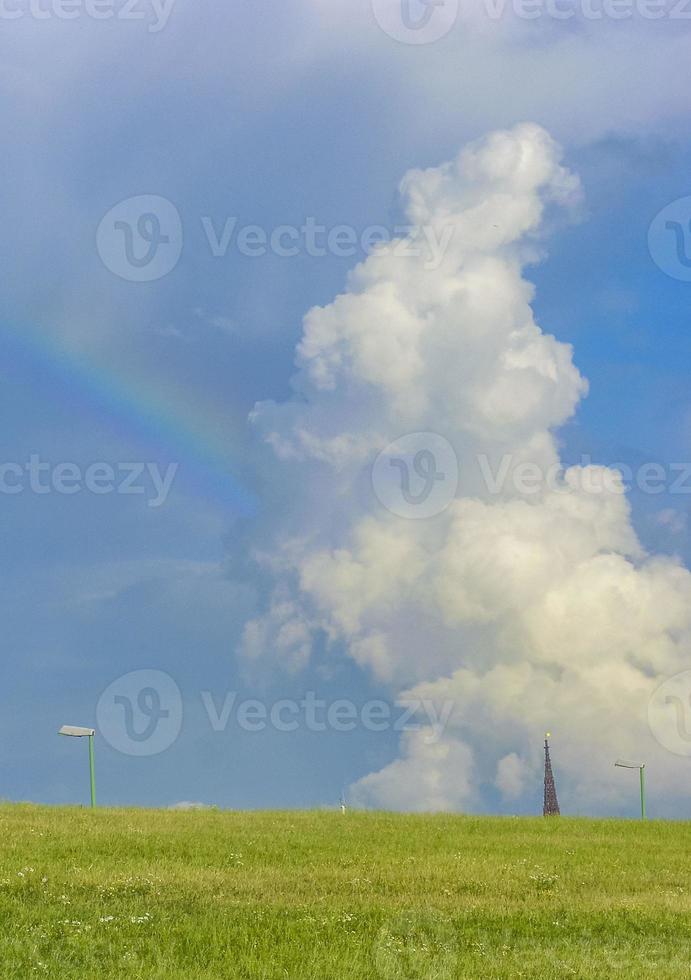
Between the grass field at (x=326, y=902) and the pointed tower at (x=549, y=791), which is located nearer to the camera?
the grass field at (x=326, y=902)

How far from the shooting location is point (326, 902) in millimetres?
21297

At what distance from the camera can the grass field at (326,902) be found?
1708 cm

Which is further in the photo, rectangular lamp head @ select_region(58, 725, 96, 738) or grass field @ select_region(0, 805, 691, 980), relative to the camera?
rectangular lamp head @ select_region(58, 725, 96, 738)

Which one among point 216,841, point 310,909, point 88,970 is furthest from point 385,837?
point 88,970

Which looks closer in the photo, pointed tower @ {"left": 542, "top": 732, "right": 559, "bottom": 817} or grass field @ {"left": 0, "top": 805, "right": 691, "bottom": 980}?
grass field @ {"left": 0, "top": 805, "right": 691, "bottom": 980}

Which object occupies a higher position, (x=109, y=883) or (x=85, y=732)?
(x=85, y=732)

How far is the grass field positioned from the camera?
17.1 m

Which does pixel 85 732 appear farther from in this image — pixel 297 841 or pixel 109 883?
pixel 109 883

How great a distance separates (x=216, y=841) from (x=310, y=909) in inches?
354

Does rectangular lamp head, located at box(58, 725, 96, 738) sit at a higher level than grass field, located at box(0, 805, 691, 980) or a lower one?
higher

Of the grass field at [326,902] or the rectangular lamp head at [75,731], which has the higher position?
the rectangular lamp head at [75,731]

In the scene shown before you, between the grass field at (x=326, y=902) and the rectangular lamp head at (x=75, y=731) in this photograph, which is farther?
the rectangular lamp head at (x=75, y=731)

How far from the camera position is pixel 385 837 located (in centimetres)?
3150

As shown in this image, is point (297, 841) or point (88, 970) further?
point (297, 841)
